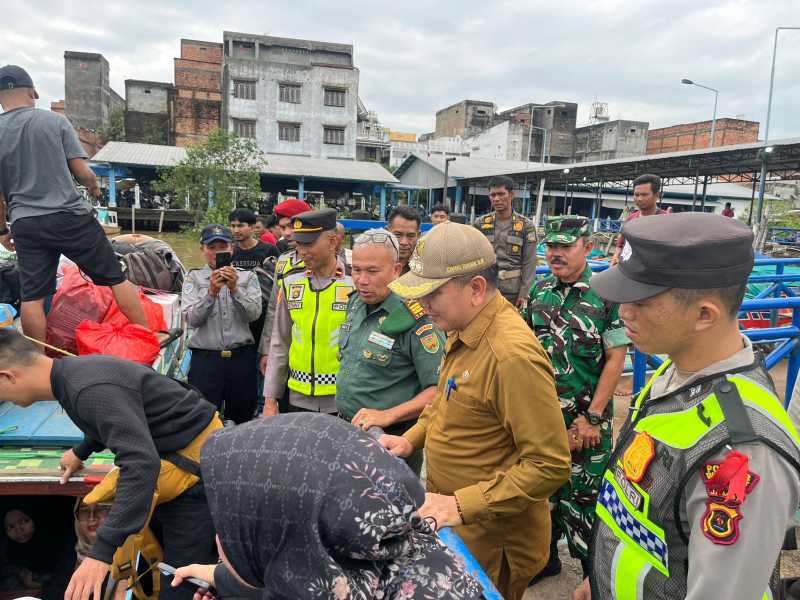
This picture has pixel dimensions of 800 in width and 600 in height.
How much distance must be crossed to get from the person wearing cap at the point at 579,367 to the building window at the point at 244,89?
1454 inches

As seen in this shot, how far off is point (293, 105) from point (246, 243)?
33795 mm

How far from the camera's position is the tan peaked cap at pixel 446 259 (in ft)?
5.98

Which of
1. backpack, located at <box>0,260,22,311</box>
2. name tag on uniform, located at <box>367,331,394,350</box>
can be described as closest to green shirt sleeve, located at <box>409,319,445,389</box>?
name tag on uniform, located at <box>367,331,394,350</box>

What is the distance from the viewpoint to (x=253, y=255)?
505 centimetres

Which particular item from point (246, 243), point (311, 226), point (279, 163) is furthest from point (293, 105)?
point (311, 226)

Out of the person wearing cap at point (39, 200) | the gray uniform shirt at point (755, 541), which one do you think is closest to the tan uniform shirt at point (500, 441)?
the gray uniform shirt at point (755, 541)

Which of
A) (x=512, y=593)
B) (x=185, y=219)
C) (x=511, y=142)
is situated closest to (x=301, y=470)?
(x=512, y=593)

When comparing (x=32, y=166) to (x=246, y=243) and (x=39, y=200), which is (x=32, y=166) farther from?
(x=246, y=243)

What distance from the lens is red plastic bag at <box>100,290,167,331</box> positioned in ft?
11.3

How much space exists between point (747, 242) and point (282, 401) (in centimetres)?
292

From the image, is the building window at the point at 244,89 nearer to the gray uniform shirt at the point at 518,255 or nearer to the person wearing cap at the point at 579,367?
the gray uniform shirt at the point at 518,255

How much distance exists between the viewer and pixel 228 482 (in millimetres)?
1018

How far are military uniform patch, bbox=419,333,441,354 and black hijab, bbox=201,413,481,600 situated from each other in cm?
144

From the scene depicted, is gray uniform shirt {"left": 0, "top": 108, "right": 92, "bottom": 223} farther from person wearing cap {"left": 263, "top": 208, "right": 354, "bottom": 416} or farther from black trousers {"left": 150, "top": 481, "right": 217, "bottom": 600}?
black trousers {"left": 150, "top": 481, "right": 217, "bottom": 600}
